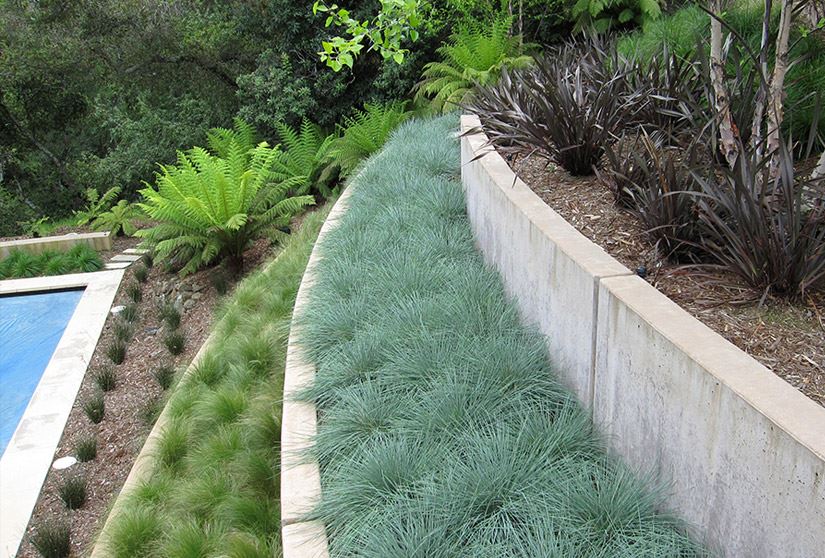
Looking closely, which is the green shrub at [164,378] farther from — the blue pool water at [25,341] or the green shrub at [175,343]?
the blue pool water at [25,341]

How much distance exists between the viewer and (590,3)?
30.5ft

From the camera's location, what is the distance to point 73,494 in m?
5.22

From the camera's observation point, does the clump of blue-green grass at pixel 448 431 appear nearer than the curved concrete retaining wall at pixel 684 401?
No

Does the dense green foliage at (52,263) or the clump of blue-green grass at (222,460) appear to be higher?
the clump of blue-green grass at (222,460)

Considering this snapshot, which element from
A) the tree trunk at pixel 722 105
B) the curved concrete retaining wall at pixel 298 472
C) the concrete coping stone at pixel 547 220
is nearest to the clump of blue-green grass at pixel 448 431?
the curved concrete retaining wall at pixel 298 472

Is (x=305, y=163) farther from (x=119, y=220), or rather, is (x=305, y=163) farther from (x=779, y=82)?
(x=779, y=82)

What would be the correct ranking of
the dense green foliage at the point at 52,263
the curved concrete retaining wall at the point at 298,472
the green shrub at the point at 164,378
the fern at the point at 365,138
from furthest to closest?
the dense green foliage at the point at 52,263 → the fern at the point at 365,138 → the green shrub at the point at 164,378 → the curved concrete retaining wall at the point at 298,472

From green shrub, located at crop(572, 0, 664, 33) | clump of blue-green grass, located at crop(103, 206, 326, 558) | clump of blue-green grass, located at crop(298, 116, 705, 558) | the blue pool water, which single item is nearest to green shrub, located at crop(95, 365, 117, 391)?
the blue pool water

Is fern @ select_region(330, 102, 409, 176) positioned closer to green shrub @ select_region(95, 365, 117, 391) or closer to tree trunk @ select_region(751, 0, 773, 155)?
green shrub @ select_region(95, 365, 117, 391)

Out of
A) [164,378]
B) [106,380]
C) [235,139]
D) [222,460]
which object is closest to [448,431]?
[222,460]

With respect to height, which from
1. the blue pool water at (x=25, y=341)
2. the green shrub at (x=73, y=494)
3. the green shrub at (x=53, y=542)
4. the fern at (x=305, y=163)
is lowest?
the blue pool water at (x=25, y=341)

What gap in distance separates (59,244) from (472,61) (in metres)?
7.21

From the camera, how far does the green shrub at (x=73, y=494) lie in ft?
17.1

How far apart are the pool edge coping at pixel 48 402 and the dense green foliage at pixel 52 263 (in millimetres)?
413
